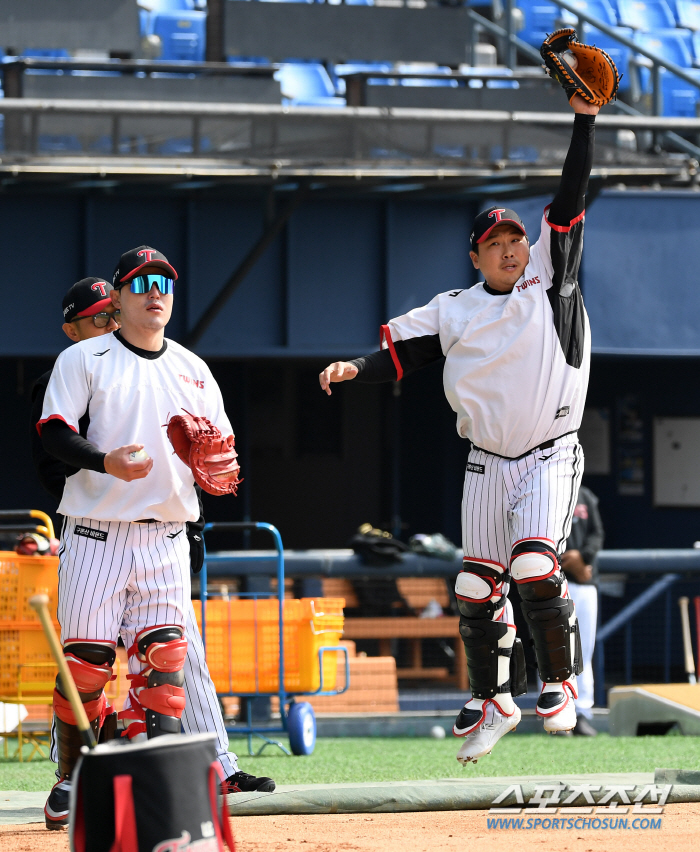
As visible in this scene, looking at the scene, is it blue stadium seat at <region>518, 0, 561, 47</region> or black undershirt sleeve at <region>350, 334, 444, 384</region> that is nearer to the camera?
black undershirt sleeve at <region>350, 334, 444, 384</region>

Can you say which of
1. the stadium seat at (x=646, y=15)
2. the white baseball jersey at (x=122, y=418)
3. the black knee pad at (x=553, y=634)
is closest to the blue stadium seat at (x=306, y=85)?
the stadium seat at (x=646, y=15)

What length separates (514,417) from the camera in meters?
4.81

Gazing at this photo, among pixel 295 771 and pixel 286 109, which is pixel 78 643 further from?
pixel 286 109

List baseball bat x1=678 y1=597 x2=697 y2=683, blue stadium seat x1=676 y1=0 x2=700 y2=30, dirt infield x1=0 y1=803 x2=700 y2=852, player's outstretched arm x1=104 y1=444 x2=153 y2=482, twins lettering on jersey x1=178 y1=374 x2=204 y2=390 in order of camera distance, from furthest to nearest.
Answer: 1. blue stadium seat x1=676 y1=0 x2=700 y2=30
2. baseball bat x1=678 y1=597 x2=697 y2=683
3. twins lettering on jersey x1=178 y1=374 x2=204 y2=390
4. player's outstretched arm x1=104 y1=444 x2=153 y2=482
5. dirt infield x1=0 y1=803 x2=700 y2=852

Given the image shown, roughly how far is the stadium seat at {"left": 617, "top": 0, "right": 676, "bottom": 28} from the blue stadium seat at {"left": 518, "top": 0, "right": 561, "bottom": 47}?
168cm

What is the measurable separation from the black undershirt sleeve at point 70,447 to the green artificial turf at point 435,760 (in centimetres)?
229

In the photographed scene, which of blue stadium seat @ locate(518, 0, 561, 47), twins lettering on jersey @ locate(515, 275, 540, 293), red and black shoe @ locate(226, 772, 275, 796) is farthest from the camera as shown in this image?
blue stadium seat @ locate(518, 0, 561, 47)

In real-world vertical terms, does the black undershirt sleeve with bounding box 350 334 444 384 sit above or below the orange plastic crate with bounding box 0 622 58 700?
above

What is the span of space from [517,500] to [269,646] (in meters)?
3.61

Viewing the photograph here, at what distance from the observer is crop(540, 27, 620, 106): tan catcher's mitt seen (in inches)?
188

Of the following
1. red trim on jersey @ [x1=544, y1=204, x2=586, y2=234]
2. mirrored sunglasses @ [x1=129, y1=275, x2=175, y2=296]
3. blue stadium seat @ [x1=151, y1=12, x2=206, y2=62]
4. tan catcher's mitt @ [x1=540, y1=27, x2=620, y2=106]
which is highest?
blue stadium seat @ [x1=151, y1=12, x2=206, y2=62]

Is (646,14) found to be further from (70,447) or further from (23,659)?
(70,447)

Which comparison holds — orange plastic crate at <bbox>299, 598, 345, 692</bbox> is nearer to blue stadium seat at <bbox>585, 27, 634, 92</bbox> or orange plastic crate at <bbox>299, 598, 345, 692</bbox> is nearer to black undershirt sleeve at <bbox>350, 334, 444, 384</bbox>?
black undershirt sleeve at <bbox>350, 334, 444, 384</bbox>

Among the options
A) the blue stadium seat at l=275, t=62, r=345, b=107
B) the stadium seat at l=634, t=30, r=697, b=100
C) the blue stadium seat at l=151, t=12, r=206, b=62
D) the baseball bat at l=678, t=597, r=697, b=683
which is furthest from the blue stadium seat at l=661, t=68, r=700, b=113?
the baseball bat at l=678, t=597, r=697, b=683
